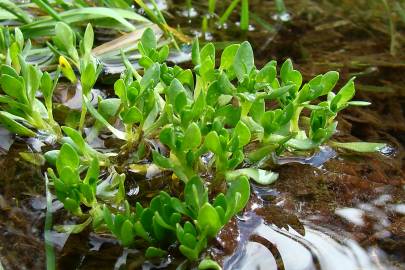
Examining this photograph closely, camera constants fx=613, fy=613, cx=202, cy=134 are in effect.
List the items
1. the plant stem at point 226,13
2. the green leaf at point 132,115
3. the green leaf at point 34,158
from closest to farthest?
the green leaf at point 132,115 < the green leaf at point 34,158 < the plant stem at point 226,13

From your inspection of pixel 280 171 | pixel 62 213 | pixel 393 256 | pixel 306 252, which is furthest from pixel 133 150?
pixel 393 256

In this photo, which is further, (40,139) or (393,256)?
(40,139)

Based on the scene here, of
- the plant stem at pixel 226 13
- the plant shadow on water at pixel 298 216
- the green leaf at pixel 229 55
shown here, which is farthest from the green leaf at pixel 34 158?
the plant stem at pixel 226 13

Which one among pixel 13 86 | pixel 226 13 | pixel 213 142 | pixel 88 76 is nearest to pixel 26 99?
pixel 13 86

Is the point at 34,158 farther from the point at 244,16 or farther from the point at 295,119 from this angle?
the point at 244,16

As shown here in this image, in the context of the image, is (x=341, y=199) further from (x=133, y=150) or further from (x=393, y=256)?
(x=133, y=150)

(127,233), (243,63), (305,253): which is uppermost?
A: (243,63)

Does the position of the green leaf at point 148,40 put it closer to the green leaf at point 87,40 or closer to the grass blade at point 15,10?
the green leaf at point 87,40
